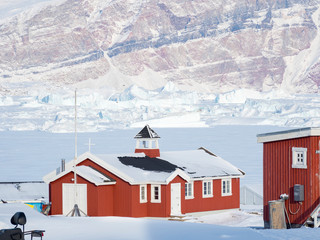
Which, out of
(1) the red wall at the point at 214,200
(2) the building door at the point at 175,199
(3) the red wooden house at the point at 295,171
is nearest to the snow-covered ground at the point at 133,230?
(3) the red wooden house at the point at 295,171

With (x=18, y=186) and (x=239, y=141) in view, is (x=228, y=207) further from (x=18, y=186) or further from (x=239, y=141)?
(x=239, y=141)

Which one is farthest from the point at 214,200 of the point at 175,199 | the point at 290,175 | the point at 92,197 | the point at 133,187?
the point at 290,175

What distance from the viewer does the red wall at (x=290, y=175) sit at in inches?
897

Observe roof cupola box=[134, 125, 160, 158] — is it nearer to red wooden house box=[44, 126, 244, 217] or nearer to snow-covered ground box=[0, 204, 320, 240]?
red wooden house box=[44, 126, 244, 217]

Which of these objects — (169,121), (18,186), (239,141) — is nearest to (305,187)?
(18,186)

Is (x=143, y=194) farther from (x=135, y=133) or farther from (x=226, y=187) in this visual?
(x=135, y=133)

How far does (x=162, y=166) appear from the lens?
30.6 metres

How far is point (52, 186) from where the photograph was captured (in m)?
29.0

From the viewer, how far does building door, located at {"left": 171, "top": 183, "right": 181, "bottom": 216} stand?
96.5 feet

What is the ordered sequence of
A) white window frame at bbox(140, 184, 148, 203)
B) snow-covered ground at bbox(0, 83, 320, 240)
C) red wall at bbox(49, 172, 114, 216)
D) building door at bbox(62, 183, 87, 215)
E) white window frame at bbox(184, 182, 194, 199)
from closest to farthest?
1. snow-covered ground at bbox(0, 83, 320, 240)
2. red wall at bbox(49, 172, 114, 216)
3. building door at bbox(62, 183, 87, 215)
4. white window frame at bbox(140, 184, 148, 203)
5. white window frame at bbox(184, 182, 194, 199)

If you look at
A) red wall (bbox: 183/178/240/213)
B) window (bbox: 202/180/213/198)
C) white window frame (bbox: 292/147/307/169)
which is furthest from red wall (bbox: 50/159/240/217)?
white window frame (bbox: 292/147/307/169)

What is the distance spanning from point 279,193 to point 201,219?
239 inches

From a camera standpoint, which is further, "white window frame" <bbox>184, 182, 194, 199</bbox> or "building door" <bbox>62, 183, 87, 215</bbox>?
"white window frame" <bbox>184, 182, 194, 199</bbox>

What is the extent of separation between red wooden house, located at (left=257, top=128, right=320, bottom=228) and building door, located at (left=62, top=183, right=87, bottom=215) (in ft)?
24.9
